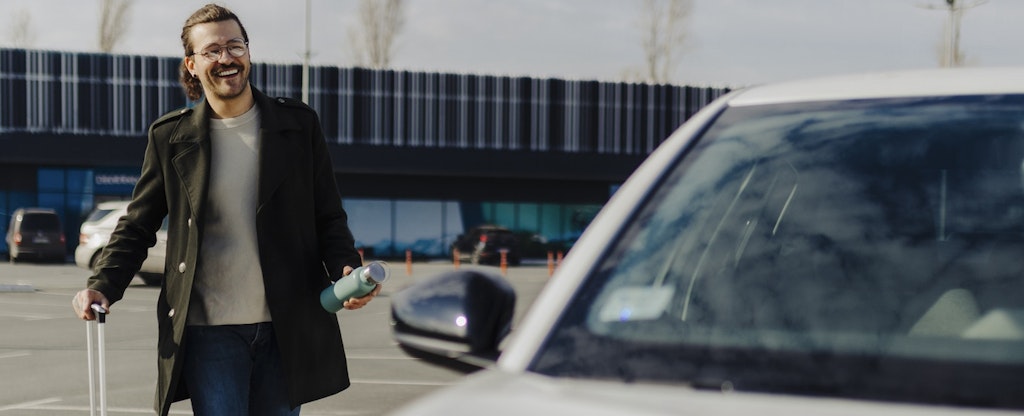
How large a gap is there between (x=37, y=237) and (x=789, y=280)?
115ft

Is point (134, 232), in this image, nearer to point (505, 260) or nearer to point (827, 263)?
point (827, 263)

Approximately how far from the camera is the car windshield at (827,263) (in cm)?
172

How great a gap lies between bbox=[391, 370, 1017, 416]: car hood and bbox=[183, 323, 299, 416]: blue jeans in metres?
1.87

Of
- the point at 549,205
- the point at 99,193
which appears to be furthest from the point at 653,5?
the point at 99,193

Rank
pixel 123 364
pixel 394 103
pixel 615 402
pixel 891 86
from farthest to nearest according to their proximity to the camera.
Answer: pixel 394 103
pixel 123 364
pixel 891 86
pixel 615 402

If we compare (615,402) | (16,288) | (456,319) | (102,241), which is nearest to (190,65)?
(456,319)

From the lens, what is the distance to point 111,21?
49.9m

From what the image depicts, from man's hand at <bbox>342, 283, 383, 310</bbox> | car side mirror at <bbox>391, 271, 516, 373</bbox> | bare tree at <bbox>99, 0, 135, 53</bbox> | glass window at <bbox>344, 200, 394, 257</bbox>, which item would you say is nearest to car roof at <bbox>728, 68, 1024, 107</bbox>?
car side mirror at <bbox>391, 271, 516, 373</bbox>

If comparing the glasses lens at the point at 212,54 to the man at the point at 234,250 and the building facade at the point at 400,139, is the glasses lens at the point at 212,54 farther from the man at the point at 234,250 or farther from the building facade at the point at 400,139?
the building facade at the point at 400,139

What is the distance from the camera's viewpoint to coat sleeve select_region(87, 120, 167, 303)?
363 cm

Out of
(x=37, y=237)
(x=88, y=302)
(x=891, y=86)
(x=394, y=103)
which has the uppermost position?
(x=394, y=103)

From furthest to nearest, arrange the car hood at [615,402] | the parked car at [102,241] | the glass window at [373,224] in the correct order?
1. the glass window at [373,224]
2. the parked car at [102,241]
3. the car hood at [615,402]

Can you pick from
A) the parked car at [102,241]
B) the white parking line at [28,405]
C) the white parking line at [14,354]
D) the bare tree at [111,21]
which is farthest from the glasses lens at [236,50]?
the bare tree at [111,21]

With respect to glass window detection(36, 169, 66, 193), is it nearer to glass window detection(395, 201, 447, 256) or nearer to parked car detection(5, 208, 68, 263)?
parked car detection(5, 208, 68, 263)
